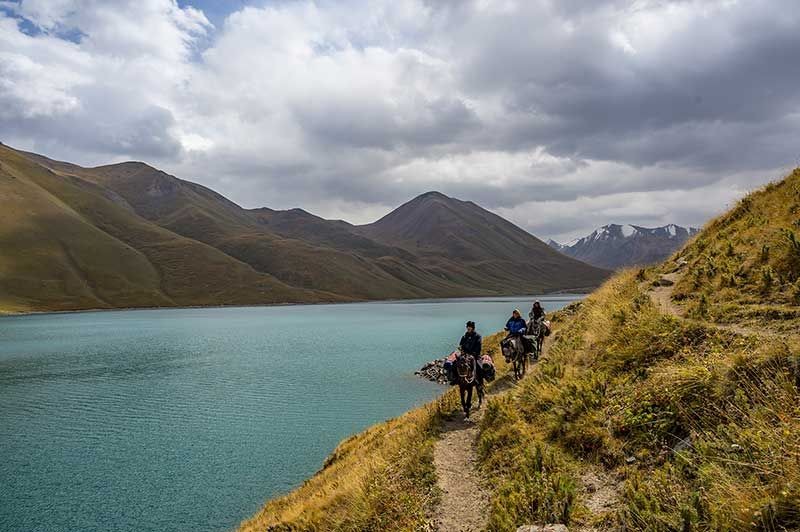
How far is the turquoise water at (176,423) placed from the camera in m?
22.0

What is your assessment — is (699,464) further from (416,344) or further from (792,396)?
(416,344)

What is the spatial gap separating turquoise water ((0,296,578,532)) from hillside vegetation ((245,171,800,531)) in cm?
716

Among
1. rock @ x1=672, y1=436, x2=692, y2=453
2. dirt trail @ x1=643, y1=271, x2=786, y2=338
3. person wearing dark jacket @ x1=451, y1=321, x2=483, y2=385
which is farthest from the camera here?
person wearing dark jacket @ x1=451, y1=321, x2=483, y2=385

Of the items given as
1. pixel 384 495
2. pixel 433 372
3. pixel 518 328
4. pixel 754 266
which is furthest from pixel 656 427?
pixel 433 372

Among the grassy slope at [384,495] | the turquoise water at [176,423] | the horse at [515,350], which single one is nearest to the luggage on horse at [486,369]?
the grassy slope at [384,495]

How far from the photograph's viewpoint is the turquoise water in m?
22.0

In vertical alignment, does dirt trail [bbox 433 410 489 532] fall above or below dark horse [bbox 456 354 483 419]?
below

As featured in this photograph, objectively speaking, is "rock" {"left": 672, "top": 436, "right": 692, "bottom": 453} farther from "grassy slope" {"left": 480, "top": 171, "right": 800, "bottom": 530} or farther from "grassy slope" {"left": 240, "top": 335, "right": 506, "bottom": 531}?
"grassy slope" {"left": 240, "top": 335, "right": 506, "bottom": 531}

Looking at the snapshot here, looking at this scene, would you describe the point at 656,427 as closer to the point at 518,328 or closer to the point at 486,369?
the point at 486,369

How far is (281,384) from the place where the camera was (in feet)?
160

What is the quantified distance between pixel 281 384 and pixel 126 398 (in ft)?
46.5

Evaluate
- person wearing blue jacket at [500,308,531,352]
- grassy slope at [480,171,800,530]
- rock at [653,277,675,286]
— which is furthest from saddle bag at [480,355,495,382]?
rock at [653,277,675,286]

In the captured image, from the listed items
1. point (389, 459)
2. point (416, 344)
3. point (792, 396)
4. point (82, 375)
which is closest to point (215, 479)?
point (389, 459)

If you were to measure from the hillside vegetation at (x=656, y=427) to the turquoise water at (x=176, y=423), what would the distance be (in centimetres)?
716
